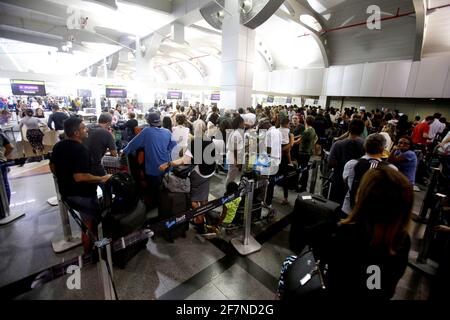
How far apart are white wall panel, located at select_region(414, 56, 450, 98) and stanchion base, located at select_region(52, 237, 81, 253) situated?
1514cm

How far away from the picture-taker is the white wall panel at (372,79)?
489 inches

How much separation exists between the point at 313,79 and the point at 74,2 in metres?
14.2

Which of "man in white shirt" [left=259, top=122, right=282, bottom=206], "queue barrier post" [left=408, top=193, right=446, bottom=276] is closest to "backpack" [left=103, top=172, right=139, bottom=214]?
"man in white shirt" [left=259, top=122, right=282, bottom=206]

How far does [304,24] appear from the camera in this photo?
12242mm

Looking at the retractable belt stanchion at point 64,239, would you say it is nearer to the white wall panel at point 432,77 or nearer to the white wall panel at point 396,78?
the white wall panel at point 432,77

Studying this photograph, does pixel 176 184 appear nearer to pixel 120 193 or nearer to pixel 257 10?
pixel 120 193

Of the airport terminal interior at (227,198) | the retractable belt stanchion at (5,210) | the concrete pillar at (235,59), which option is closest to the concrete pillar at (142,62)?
the airport terminal interior at (227,198)

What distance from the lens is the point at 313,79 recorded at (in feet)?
51.6

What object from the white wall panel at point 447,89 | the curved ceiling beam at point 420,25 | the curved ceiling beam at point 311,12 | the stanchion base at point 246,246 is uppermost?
the curved ceiling beam at point 311,12

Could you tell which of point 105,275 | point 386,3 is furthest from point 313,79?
point 105,275

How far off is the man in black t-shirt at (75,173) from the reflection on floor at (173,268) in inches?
29.6

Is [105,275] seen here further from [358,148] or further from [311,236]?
[358,148]

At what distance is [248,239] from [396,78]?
1382 cm

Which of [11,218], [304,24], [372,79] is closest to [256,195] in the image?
[11,218]
